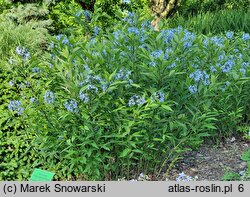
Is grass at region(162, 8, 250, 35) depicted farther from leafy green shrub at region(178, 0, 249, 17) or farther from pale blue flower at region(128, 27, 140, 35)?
leafy green shrub at region(178, 0, 249, 17)

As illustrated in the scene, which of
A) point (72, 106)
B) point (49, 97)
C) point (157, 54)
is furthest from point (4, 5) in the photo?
point (72, 106)

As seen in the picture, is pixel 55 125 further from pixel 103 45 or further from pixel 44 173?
pixel 103 45

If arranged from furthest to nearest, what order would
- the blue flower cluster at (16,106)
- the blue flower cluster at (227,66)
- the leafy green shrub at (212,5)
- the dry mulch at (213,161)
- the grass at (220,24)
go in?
the leafy green shrub at (212,5)
the grass at (220,24)
the dry mulch at (213,161)
the blue flower cluster at (227,66)
the blue flower cluster at (16,106)

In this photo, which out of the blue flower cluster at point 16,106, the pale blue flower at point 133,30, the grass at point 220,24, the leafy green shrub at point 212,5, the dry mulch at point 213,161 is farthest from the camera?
the leafy green shrub at point 212,5

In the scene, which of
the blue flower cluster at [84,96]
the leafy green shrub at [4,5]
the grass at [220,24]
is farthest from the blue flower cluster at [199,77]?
the leafy green shrub at [4,5]

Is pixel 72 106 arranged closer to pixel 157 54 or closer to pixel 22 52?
pixel 22 52

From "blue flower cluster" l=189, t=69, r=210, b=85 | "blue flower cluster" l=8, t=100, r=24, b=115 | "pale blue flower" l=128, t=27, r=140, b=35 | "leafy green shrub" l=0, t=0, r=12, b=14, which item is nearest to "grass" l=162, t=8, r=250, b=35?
"leafy green shrub" l=0, t=0, r=12, b=14

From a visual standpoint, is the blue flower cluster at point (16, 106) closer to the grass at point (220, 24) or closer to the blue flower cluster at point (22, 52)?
the blue flower cluster at point (22, 52)

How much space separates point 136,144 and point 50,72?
35.0 inches

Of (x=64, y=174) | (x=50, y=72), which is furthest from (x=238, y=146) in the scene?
(x=50, y=72)

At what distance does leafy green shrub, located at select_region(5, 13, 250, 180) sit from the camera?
3.48 metres

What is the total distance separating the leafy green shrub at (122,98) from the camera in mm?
3480

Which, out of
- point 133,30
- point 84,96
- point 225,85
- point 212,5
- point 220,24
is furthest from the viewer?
point 212,5

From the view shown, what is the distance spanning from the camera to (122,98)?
371cm
